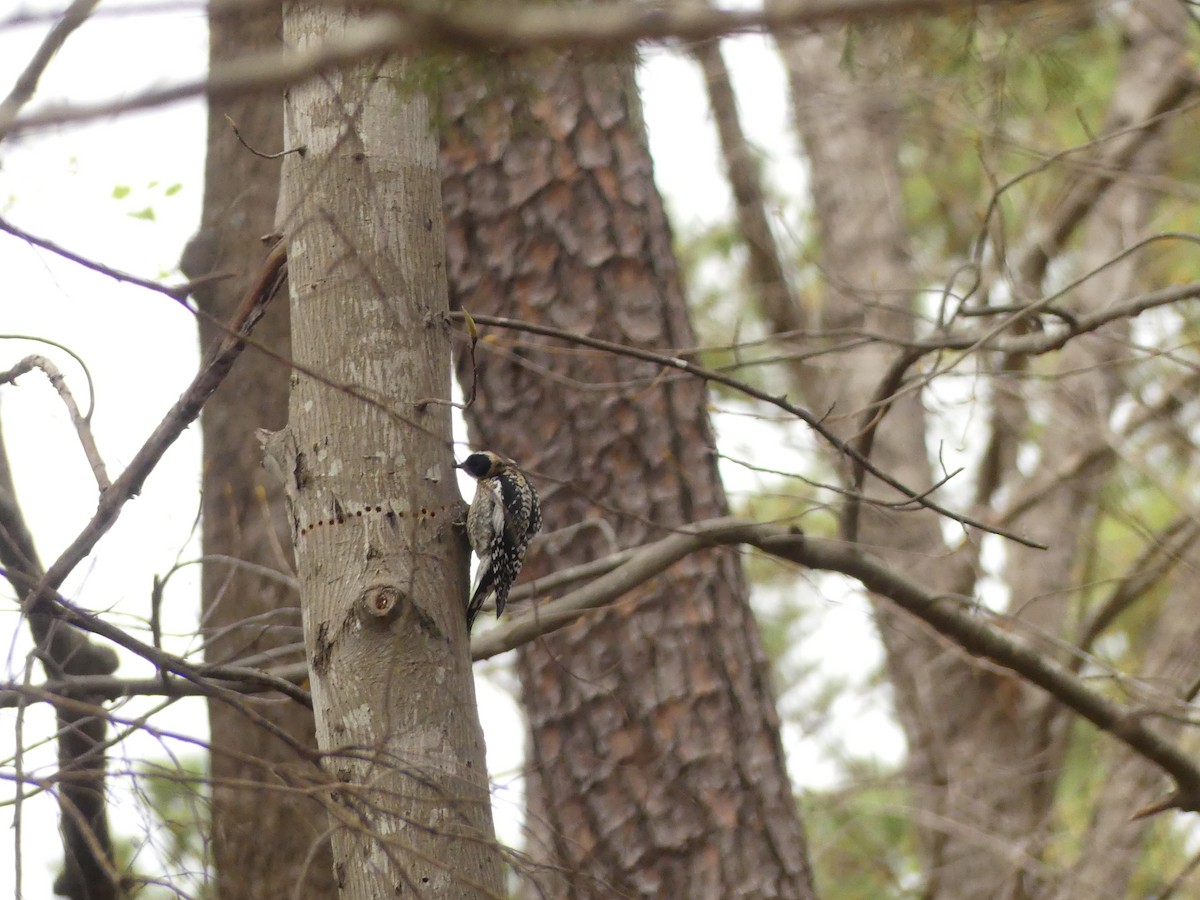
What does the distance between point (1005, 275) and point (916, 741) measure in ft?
11.6

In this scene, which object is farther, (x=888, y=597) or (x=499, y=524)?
(x=499, y=524)

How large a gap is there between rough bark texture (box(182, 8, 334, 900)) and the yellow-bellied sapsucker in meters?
1.06

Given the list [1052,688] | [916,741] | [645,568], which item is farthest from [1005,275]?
[916,741]

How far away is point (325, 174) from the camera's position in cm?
276

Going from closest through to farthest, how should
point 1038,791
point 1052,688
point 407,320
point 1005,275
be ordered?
point 407,320 → point 1052,688 → point 1005,275 → point 1038,791

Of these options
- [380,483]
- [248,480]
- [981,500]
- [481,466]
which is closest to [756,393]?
[380,483]

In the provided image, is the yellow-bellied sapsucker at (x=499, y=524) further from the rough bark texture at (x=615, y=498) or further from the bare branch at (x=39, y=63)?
the bare branch at (x=39, y=63)

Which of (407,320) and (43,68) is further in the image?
(407,320)

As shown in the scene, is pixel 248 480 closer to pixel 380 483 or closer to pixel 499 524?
pixel 499 524

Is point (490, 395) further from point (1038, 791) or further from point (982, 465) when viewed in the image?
point (1038, 791)

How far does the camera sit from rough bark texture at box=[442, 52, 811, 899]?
4.33 metres

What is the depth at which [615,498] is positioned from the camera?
4594mm

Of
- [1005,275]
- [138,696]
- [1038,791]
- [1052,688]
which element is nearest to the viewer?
[138,696]

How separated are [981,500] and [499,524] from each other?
396cm
